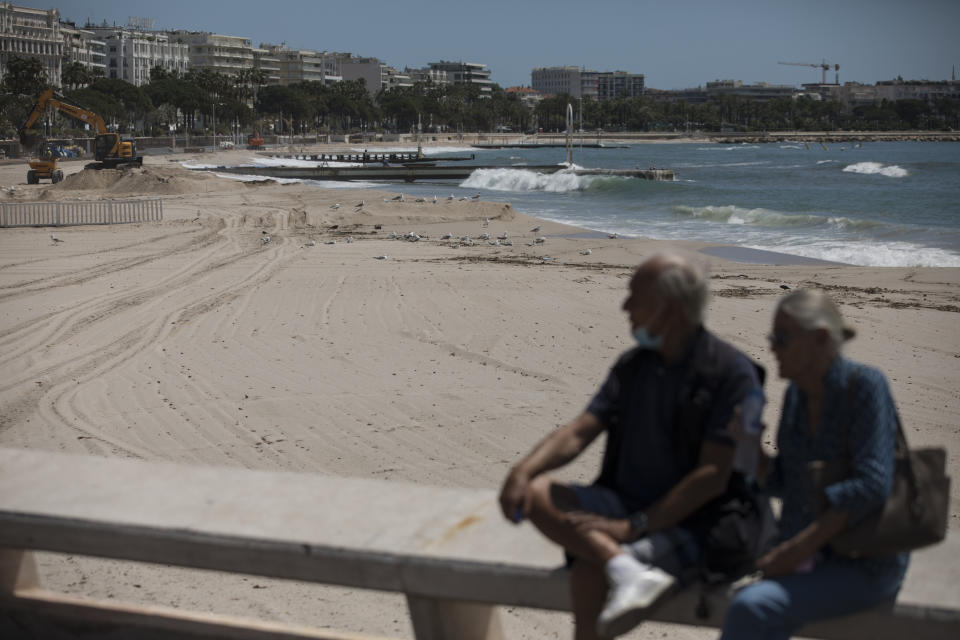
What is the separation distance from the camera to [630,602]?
2.44 meters

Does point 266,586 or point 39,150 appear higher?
point 39,150

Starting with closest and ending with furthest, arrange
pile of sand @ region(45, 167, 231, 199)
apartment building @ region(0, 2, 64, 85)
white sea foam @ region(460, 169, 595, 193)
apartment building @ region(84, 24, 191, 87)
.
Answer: pile of sand @ region(45, 167, 231, 199) < white sea foam @ region(460, 169, 595, 193) < apartment building @ region(0, 2, 64, 85) < apartment building @ region(84, 24, 191, 87)

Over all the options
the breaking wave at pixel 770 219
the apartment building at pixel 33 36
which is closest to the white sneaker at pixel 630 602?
the breaking wave at pixel 770 219

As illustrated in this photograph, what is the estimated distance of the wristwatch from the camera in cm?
257

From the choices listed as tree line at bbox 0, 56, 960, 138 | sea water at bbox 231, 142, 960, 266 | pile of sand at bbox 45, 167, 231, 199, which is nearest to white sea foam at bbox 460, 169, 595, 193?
sea water at bbox 231, 142, 960, 266

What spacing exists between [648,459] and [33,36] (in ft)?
567

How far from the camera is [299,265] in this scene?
1638cm

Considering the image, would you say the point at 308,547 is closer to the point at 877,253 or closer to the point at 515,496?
the point at 515,496

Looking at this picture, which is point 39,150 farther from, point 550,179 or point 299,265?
point 299,265

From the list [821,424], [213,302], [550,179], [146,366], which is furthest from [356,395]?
[550,179]

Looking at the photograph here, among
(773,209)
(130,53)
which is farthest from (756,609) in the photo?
(130,53)

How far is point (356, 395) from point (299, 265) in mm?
8426

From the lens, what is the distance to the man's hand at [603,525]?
8.46 ft

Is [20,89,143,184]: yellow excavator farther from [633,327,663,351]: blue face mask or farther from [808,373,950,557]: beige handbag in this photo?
[808,373,950,557]: beige handbag
